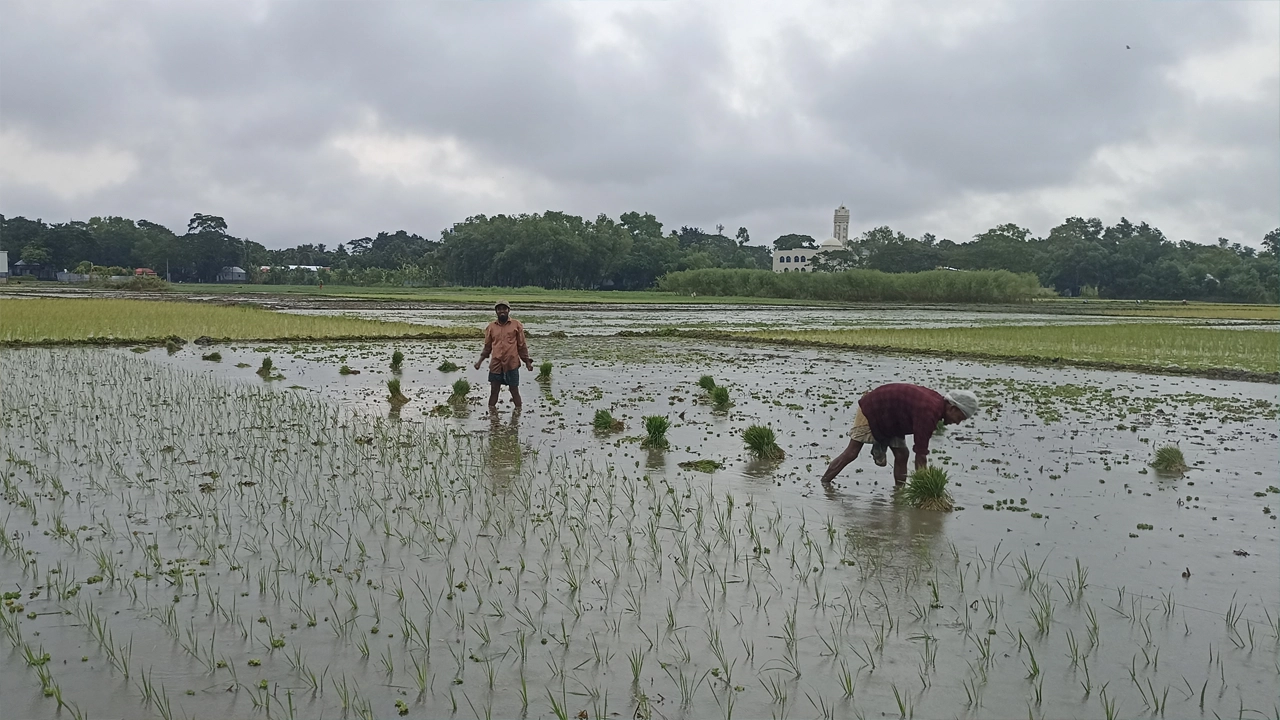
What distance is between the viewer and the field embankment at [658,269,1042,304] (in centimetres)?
7175

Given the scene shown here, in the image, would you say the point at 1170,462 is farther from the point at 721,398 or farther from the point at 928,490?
the point at 721,398

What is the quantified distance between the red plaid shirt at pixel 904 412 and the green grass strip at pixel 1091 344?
13.9 meters

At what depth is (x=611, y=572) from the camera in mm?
6109

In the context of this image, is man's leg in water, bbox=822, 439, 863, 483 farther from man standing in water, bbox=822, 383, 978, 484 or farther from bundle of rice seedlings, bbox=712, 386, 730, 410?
bundle of rice seedlings, bbox=712, 386, 730, 410

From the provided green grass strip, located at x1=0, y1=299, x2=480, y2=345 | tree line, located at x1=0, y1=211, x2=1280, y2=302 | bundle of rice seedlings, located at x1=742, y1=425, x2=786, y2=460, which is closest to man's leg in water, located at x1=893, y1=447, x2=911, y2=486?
bundle of rice seedlings, located at x1=742, y1=425, x2=786, y2=460

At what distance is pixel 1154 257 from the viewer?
91062 millimetres

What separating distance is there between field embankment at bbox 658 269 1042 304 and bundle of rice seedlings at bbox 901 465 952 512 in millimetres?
67606

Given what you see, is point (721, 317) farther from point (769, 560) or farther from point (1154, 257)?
point (1154, 257)

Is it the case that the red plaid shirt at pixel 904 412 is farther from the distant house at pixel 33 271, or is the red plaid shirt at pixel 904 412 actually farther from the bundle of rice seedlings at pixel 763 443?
the distant house at pixel 33 271

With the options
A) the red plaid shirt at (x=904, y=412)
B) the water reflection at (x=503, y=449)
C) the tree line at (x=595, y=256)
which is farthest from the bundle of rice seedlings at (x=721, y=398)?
the tree line at (x=595, y=256)

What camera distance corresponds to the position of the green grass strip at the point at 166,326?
2380 cm

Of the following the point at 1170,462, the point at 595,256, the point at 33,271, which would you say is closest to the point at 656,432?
the point at 1170,462

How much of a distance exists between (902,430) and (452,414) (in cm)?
650

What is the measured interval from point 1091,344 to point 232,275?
338 feet
